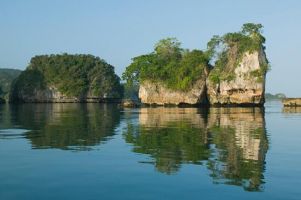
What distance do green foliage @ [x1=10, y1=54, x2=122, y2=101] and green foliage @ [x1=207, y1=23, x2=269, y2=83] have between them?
6659 centimetres

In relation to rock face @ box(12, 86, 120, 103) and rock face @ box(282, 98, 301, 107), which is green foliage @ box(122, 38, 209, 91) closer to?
rock face @ box(282, 98, 301, 107)

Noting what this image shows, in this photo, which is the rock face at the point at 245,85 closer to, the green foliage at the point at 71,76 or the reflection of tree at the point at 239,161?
the green foliage at the point at 71,76

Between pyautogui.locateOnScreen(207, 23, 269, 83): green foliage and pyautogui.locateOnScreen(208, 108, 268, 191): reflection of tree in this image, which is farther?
pyautogui.locateOnScreen(207, 23, 269, 83): green foliage

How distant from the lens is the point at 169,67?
112m

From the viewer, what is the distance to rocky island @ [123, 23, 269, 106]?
100m

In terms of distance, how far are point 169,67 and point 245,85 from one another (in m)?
21.7

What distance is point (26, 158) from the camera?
17797 mm

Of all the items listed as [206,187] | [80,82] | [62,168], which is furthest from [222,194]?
[80,82]

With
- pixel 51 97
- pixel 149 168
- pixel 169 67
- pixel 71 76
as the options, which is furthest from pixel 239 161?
pixel 71 76

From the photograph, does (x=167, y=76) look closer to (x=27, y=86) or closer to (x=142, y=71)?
(x=142, y=71)

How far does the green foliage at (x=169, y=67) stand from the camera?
108812 millimetres

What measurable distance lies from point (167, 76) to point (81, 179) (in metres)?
101

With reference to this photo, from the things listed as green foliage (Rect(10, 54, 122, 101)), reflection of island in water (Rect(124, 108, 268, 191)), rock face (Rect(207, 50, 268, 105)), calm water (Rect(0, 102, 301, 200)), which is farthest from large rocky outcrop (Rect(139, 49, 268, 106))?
calm water (Rect(0, 102, 301, 200))

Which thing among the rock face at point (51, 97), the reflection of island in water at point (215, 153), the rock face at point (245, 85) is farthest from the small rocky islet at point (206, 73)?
the reflection of island in water at point (215, 153)
